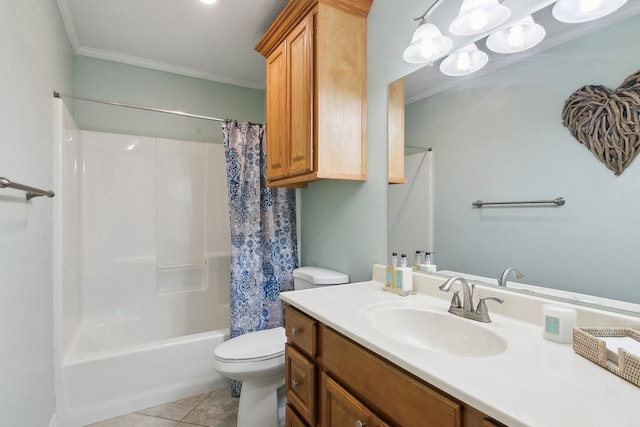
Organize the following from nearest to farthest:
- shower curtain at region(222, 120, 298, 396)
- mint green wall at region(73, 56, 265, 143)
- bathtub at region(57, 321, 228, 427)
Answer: bathtub at region(57, 321, 228, 427) < shower curtain at region(222, 120, 298, 396) < mint green wall at region(73, 56, 265, 143)

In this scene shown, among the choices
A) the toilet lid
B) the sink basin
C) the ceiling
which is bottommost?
the toilet lid

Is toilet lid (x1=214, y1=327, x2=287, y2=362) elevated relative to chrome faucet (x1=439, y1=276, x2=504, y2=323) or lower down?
lower down

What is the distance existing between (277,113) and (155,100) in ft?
4.97

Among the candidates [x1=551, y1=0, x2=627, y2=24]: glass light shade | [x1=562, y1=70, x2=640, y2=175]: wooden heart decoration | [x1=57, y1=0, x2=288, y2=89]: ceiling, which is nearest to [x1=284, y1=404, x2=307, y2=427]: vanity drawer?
[x1=562, y1=70, x2=640, y2=175]: wooden heart decoration

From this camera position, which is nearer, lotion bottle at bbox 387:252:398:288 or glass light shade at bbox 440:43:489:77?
glass light shade at bbox 440:43:489:77

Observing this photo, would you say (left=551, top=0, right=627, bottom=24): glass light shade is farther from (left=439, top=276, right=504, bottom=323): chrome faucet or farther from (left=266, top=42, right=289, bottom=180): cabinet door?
(left=266, top=42, right=289, bottom=180): cabinet door

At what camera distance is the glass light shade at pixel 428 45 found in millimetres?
1271

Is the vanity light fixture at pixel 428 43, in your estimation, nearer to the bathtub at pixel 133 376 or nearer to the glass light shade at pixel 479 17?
the glass light shade at pixel 479 17

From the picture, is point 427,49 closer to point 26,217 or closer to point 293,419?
point 293,419

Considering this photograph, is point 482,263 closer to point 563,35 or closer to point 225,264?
point 563,35

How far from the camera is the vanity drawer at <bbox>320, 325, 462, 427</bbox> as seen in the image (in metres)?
0.66

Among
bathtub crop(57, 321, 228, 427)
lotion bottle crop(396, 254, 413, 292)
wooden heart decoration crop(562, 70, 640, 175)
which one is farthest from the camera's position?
bathtub crop(57, 321, 228, 427)

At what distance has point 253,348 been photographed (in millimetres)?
1698

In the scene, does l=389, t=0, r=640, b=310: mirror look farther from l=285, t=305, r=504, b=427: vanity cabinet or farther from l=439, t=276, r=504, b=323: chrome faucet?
l=285, t=305, r=504, b=427: vanity cabinet
